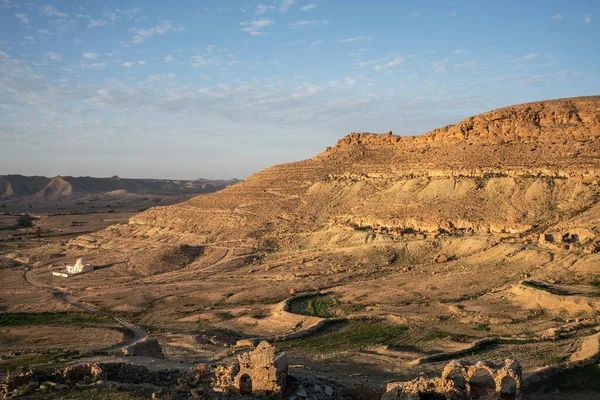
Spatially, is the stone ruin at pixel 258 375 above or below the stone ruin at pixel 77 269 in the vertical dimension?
above


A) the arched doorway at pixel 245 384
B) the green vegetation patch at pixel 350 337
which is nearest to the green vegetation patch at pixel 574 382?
the green vegetation patch at pixel 350 337

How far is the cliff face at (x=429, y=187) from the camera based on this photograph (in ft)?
119

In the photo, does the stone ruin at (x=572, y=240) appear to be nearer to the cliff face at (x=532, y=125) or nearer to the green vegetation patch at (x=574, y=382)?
the cliff face at (x=532, y=125)

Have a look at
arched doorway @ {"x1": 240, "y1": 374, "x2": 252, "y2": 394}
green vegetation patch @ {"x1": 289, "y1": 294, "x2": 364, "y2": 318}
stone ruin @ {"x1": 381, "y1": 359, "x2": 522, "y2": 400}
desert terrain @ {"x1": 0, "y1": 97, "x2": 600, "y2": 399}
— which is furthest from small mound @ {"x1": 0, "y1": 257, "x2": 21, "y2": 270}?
stone ruin @ {"x1": 381, "y1": 359, "x2": 522, "y2": 400}

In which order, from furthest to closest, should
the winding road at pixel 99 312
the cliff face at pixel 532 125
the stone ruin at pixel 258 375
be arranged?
1. the cliff face at pixel 532 125
2. the winding road at pixel 99 312
3. the stone ruin at pixel 258 375

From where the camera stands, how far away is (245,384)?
1309 cm

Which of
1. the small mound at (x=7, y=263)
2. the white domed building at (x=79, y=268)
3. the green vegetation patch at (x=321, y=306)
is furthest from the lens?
the small mound at (x=7, y=263)

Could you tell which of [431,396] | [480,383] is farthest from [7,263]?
[480,383]

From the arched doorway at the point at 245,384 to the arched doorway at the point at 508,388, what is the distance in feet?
20.3

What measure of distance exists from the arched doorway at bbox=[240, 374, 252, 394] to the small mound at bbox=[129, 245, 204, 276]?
28.9 metres

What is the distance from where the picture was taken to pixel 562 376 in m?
14.2

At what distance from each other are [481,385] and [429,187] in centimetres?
3056

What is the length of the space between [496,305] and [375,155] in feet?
106

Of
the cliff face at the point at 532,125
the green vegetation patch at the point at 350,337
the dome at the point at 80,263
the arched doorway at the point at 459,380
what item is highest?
the cliff face at the point at 532,125
